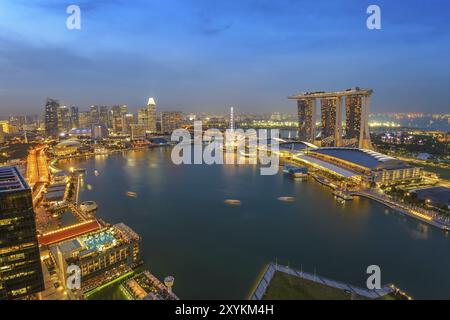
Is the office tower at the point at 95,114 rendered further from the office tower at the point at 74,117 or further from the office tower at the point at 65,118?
the office tower at the point at 65,118

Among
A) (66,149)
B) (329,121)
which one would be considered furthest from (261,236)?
(66,149)

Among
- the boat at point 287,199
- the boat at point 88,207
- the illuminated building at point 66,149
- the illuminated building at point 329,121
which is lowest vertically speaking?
the boat at point 287,199

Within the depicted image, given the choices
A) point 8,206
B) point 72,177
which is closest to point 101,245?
point 8,206

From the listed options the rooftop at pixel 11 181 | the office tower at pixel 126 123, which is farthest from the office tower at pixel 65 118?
the rooftop at pixel 11 181

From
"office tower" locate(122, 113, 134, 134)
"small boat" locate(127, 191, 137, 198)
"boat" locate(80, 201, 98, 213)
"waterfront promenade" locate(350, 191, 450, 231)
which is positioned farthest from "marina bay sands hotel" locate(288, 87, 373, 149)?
"office tower" locate(122, 113, 134, 134)

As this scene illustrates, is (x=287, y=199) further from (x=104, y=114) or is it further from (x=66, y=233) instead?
(x=104, y=114)

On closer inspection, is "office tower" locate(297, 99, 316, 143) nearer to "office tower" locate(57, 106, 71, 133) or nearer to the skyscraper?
the skyscraper

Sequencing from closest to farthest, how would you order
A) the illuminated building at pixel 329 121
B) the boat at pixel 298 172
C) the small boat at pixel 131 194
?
1. the small boat at pixel 131 194
2. the boat at pixel 298 172
3. the illuminated building at pixel 329 121
